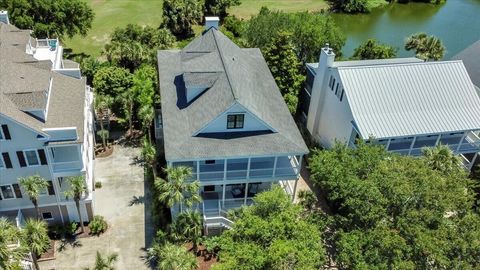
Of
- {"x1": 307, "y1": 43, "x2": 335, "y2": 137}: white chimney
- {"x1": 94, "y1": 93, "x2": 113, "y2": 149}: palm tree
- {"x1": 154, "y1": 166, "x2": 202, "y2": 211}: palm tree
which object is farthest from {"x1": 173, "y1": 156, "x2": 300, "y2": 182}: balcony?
{"x1": 94, "y1": 93, "x2": 113, "y2": 149}: palm tree

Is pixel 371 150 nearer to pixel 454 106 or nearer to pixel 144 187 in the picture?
pixel 454 106

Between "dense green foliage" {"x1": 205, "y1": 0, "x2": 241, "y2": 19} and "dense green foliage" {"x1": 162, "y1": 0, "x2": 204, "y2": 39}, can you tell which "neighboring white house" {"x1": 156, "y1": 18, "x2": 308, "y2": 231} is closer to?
"dense green foliage" {"x1": 162, "y1": 0, "x2": 204, "y2": 39}

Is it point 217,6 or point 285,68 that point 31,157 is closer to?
point 285,68

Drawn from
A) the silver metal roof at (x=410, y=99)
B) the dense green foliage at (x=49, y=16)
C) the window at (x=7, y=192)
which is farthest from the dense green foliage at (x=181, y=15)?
the window at (x=7, y=192)

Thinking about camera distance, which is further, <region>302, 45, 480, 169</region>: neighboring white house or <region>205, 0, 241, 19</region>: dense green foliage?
<region>205, 0, 241, 19</region>: dense green foliage

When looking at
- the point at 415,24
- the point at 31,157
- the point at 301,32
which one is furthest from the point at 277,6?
the point at 31,157
